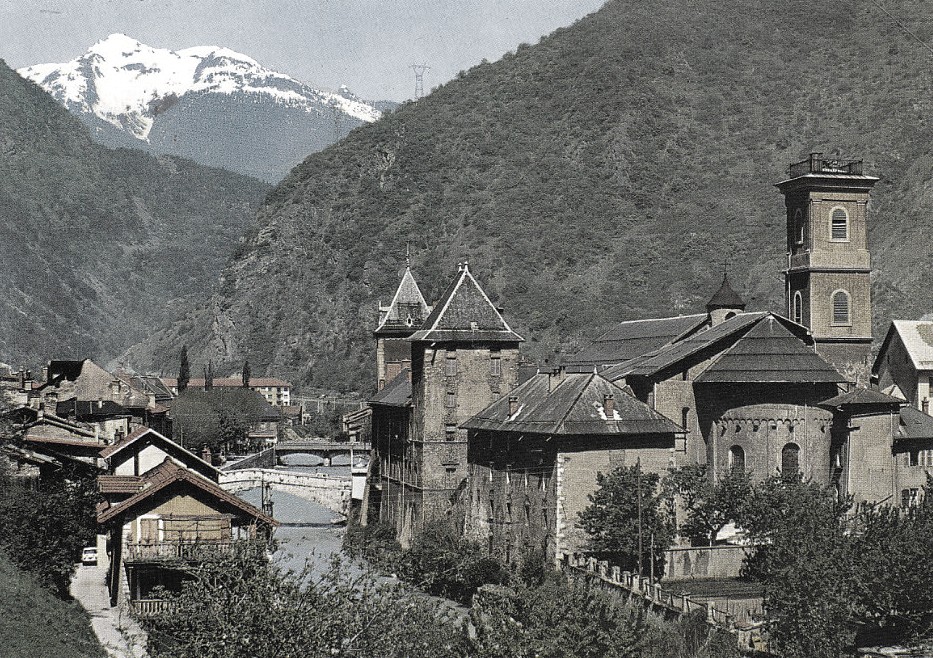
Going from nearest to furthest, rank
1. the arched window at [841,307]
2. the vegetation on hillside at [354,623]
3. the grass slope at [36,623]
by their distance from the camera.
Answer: the vegetation on hillside at [354,623]
the grass slope at [36,623]
the arched window at [841,307]

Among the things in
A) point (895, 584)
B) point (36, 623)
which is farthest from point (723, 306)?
point (36, 623)

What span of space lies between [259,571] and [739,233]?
15780cm

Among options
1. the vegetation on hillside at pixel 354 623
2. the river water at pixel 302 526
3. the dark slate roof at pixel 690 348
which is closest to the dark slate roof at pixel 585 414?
the dark slate roof at pixel 690 348

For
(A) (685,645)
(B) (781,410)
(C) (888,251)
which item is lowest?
(A) (685,645)

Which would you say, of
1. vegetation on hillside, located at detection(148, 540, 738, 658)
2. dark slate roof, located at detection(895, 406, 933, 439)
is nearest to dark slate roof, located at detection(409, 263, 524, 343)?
dark slate roof, located at detection(895, 406, 933, 439)

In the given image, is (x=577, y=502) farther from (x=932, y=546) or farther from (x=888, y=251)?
(x=888, y=251)

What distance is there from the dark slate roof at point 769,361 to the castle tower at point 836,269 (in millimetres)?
7796

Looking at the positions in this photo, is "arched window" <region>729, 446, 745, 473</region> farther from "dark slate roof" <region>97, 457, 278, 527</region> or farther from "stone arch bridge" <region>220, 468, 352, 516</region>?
"stone arch bridge" <region>220, 468, 352, 516</region>

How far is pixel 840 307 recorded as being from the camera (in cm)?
8050

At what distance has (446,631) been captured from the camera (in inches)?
1516

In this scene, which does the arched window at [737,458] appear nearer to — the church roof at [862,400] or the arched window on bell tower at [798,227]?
the church roof at [862,400]

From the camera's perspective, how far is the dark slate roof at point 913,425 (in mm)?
70688

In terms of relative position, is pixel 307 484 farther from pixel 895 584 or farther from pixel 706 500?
pixel 895 584

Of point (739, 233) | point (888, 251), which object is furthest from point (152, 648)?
point (739, 233)
